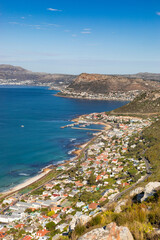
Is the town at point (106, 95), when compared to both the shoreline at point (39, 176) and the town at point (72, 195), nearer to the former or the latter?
the town at point (72, 195)

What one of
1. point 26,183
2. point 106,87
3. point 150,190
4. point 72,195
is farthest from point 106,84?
point 150,190

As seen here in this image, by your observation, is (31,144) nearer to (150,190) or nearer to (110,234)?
(150,190)

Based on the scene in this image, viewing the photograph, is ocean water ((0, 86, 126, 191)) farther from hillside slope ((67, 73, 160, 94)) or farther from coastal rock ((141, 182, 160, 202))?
hillside slope ((67, 73, 160, 94))

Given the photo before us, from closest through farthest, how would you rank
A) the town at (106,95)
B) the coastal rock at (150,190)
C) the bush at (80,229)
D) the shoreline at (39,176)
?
1. the bush at (80,229)
2. the coastal rock at (150,190)
3. the shoreline at (39,176)
4. the town at (106,95)

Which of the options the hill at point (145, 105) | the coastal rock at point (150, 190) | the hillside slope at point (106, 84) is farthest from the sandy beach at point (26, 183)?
the hillside slope at point (106, 84)

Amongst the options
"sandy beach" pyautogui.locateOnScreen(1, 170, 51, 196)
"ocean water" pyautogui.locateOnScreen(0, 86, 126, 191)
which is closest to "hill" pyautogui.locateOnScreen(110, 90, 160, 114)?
"ocean water" pyautogui.locateOnScreen(0, 86, 126, 191)

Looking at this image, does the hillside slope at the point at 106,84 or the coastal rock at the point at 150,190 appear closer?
the coastal rock at the point at 150,190

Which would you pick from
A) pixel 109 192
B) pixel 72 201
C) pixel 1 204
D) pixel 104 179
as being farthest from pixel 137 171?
pixel 1 204
